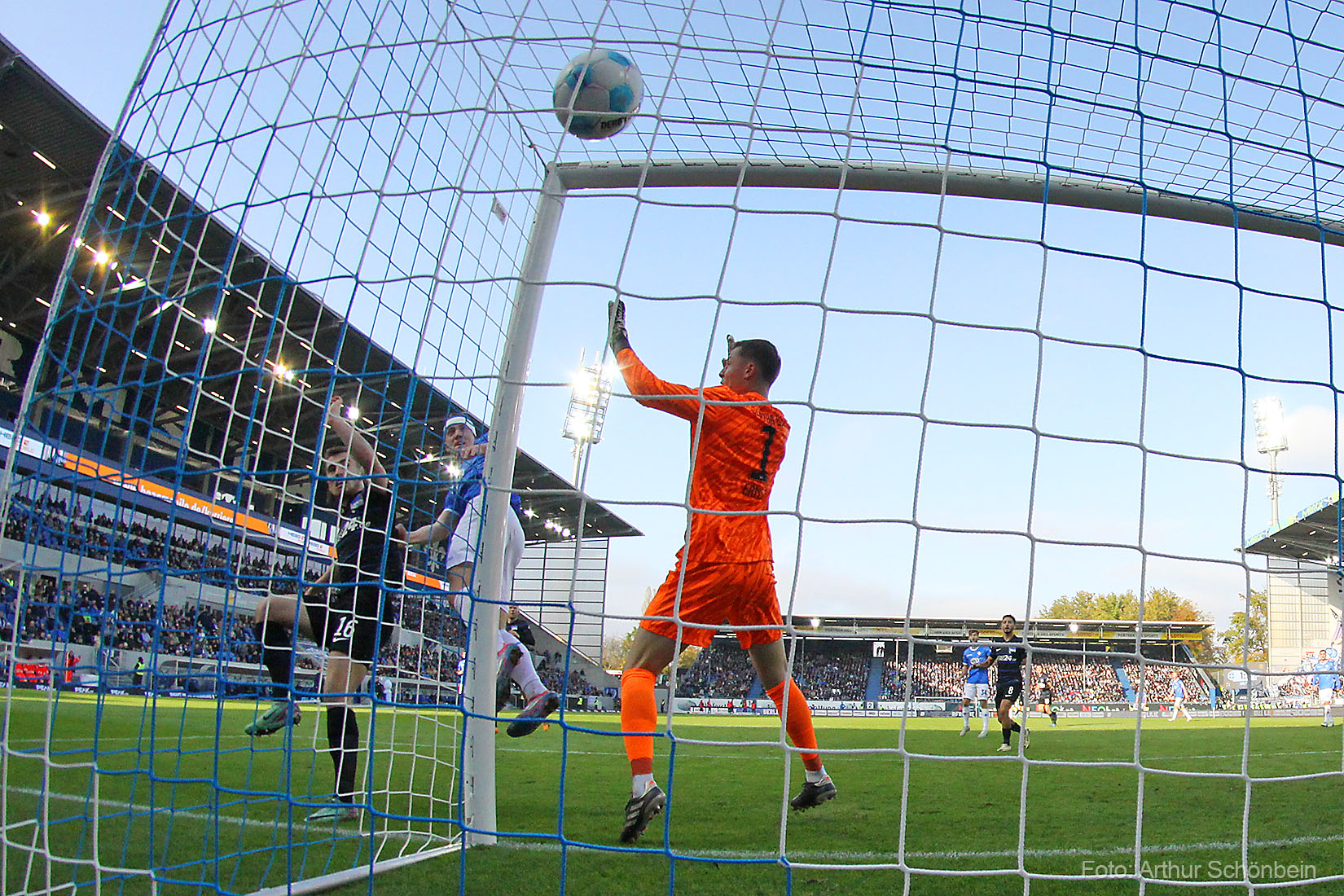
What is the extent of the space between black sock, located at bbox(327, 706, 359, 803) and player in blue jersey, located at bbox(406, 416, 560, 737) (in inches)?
25.1

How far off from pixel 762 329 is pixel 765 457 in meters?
0.52

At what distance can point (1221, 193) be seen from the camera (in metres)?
4.40

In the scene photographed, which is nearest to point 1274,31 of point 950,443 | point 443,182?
point 950,443

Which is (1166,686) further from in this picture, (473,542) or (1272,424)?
(473,542)

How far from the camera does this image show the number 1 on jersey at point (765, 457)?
11.2 feet

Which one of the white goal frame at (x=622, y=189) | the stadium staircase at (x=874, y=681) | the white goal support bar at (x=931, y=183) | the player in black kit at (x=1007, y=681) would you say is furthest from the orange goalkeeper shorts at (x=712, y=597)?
the stadium staircase at (x=874, y=681)

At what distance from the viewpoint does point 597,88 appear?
3342 millimetres

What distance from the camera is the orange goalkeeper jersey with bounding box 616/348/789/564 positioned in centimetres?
319

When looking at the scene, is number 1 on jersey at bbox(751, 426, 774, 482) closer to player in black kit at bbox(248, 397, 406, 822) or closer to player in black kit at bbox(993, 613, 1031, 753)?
player in black kit at bbox(248, 397, 406, 822)

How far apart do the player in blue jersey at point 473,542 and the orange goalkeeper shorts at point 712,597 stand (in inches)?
26.4

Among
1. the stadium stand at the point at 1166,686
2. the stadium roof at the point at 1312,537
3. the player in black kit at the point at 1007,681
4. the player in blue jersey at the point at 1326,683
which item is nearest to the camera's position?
the stadium roof at the point at 1312,537

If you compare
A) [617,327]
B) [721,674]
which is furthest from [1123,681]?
[617,327]

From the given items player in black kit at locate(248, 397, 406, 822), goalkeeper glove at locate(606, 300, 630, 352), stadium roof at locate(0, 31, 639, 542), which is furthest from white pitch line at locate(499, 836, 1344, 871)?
goalkeeper glove at locate(606, 300, 630, 352)

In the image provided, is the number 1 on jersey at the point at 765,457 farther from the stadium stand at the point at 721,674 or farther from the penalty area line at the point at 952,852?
the stadium stand at the point at 721,674
